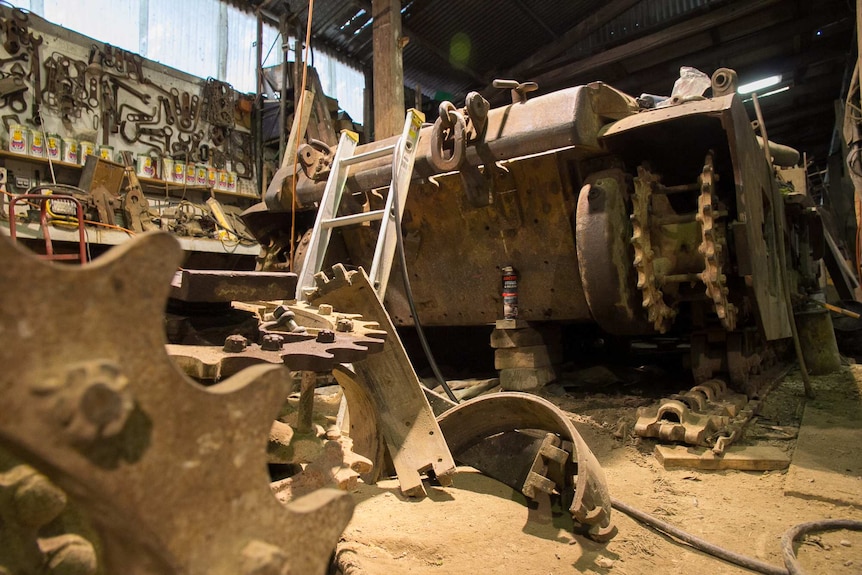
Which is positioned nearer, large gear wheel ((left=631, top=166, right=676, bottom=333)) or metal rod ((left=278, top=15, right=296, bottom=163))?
large gear wheel ((left=631, top=166, right=676, bottom=333))

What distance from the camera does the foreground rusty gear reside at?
1.82 feet

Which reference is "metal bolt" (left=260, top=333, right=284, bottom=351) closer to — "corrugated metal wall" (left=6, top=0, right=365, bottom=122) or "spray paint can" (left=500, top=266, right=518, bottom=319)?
"spray paint can" (left=500, top=266, right=518, bottom=319)

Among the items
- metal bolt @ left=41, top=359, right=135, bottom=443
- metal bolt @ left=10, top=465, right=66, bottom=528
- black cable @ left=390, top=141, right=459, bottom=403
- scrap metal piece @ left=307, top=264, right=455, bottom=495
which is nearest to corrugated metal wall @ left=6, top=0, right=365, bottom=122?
black cable @ left=390, top=141, right=459, bottom=403

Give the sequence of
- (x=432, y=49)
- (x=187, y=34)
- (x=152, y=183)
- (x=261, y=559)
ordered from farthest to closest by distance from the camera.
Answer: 1. (x=432, y=49)
2. (x=187, y=34)
3. (x=152, y=183)
4. (x=261, y=559)

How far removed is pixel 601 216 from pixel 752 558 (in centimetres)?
186

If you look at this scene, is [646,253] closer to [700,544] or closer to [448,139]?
[448,139]

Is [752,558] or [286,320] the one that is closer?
[286,320]

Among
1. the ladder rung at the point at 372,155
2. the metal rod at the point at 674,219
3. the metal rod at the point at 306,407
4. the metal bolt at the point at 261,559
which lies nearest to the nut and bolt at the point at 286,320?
the metal rod at the point at 306,407

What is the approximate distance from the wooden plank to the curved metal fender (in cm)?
88

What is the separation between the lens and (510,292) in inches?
154

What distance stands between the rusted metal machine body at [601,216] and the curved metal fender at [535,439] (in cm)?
123

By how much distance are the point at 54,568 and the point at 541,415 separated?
162 centimetres

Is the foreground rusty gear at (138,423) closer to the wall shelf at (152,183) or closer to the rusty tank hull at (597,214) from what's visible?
the rusty tank hull at (597,214)

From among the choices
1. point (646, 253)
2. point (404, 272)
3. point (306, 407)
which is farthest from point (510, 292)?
point (306, 407)
